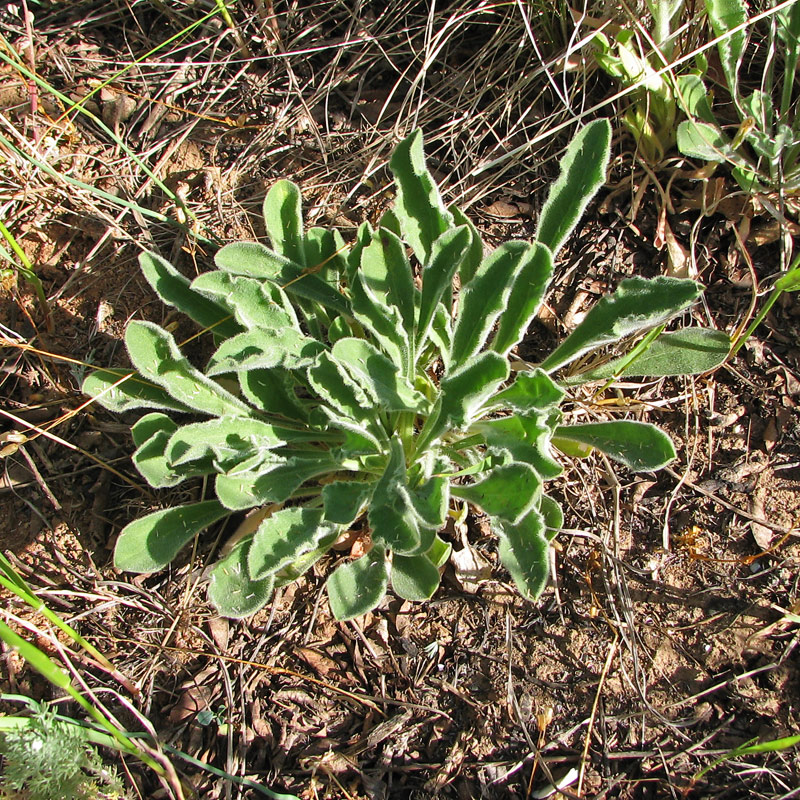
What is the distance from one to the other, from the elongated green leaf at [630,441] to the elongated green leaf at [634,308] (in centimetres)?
26

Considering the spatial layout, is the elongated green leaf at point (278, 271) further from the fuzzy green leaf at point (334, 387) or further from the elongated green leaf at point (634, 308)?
the elongated green leaf at point (634, 308)

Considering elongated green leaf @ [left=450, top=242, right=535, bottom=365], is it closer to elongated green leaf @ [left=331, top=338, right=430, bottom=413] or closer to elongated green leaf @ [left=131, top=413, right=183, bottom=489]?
elongated green leaf @ [left=331, top=338, right=430, bottom=413]

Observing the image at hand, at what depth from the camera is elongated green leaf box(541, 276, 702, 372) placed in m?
2.10

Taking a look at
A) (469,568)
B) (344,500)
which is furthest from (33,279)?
(469,568)

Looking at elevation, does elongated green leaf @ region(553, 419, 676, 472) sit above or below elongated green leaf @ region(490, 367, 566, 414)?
below

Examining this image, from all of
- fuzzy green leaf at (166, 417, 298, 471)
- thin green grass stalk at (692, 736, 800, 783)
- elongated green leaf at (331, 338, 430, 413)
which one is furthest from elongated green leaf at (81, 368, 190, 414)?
thin green grass stalk at (692, 736, 800, 783)

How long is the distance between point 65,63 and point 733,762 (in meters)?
3.68

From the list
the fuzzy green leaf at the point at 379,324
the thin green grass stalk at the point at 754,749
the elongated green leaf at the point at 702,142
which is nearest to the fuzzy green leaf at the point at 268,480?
the fuzzy green leaf at the point at 379,324

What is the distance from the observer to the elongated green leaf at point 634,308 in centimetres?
210

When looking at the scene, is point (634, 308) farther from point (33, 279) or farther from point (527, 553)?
point (33, 279)

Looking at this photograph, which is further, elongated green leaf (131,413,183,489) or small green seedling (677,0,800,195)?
small green seedling (677,0,800,195)

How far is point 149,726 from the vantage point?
2143 millimetres

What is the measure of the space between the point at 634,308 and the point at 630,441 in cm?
41

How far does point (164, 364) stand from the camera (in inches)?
87.6
